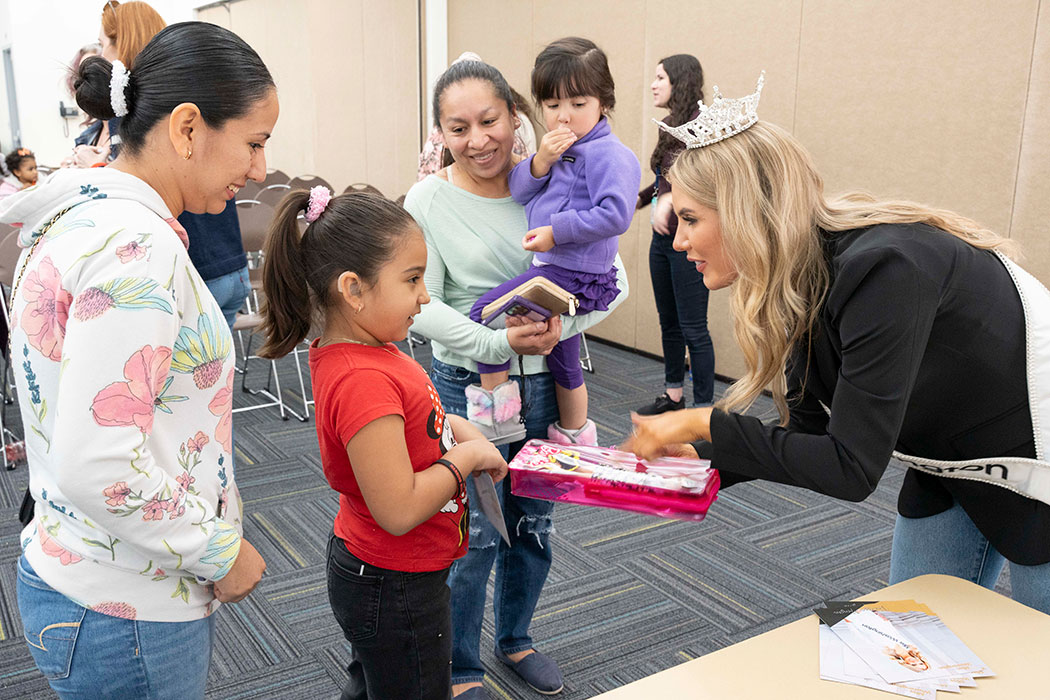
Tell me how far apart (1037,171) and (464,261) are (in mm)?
2977

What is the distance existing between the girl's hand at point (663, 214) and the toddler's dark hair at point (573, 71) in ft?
6.69

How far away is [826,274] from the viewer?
134 cm

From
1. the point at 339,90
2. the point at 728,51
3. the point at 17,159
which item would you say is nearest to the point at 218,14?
the point at 339,90

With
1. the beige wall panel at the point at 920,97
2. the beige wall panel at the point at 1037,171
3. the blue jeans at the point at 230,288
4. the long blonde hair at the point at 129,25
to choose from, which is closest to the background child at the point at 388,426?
the blue jeans at the point at 230,288

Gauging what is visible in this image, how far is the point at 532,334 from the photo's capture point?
1.83 meters

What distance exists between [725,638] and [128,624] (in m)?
1.89

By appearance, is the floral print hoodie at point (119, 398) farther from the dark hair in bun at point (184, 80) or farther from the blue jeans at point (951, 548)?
the blue jeans at point (951, 548)

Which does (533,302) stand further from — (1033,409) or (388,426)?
(1033,409)

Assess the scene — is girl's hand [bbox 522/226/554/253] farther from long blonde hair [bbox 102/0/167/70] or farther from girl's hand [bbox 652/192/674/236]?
girl's hand [bbox 652/192/674/236]

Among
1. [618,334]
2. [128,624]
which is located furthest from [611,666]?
[618,334]

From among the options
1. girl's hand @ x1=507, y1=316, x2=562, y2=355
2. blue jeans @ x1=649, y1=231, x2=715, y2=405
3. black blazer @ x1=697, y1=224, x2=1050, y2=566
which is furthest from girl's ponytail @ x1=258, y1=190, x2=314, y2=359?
blue jeans @ x1=649, y1=231, x2=715, y2=405

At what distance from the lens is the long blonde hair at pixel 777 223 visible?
4.36 ft

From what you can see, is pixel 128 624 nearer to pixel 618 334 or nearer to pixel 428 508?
pixel 428 508

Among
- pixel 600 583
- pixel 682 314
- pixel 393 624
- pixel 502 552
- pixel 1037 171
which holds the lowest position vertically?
pixel 600 583
